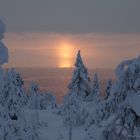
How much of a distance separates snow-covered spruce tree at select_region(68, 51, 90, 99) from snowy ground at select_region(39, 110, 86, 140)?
4.87 metres

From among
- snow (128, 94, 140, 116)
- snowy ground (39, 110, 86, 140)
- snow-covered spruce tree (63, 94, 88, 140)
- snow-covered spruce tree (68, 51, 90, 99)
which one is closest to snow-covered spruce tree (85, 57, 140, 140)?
snow (128, 94, 140, 116)

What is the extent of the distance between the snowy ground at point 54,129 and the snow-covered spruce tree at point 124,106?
32110 mm

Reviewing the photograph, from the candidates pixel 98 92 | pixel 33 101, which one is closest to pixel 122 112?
pixel 98 92

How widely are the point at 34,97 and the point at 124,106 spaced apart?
77.1 m

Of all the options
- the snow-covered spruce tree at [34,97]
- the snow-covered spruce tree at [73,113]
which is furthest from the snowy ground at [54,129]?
the snow-covered spruce tree at [34,97]

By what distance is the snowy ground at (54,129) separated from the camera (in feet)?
165

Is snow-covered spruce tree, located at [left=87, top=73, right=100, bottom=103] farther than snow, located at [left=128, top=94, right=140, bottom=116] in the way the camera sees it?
Yes

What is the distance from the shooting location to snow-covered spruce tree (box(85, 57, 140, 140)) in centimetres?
1186

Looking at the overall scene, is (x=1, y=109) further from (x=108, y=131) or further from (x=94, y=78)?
(x=94, y=78)

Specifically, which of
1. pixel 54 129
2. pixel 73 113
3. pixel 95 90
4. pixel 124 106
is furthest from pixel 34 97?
pixel 124 106

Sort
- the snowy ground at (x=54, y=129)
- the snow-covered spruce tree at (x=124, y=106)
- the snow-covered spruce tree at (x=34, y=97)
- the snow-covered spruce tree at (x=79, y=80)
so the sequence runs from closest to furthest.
A: 1. the snow-covered spruce tree at (x=124, y=106)
2. the snowy ground at (x=54, y=129)
3. the snow-covered spruce tree at (x=79, y=80)
4. the snow-covered spruce tree at (x=34, y=97)

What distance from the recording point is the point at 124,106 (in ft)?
39.4

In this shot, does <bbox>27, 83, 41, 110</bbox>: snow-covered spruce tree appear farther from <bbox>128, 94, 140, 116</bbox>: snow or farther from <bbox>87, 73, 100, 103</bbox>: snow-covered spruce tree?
<bbox>128, 94, 140, 116</bbox>: snow

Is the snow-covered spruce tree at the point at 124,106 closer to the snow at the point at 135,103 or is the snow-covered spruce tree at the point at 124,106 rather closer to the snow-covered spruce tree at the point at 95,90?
the snow at the point at 135,103
